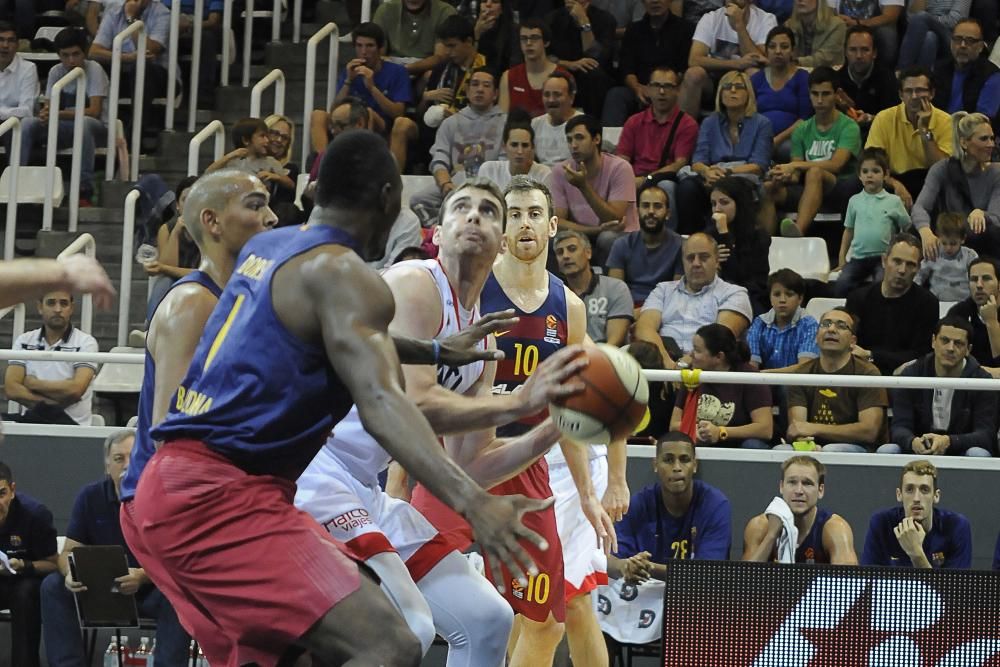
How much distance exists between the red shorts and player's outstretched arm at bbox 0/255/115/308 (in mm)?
575

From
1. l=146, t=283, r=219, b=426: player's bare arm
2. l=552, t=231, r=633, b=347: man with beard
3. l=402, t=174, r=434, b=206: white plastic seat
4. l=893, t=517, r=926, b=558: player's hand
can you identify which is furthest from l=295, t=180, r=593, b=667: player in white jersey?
l=402, t=174, r=434, b=206: white plastic seat

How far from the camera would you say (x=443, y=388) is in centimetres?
559

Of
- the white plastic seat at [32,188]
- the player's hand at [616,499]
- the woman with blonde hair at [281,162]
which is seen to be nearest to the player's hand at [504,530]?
the player's hand at [616,499]

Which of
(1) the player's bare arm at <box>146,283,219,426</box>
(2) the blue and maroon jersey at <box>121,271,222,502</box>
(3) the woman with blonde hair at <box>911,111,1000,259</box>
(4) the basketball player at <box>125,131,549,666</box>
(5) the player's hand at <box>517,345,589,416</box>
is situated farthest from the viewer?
(3) the woman with blonde hair at <box>911,111,1000,259</box>

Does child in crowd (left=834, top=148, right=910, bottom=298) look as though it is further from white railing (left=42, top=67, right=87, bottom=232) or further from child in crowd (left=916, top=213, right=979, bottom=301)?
white railing (left=42, top=67, right=87, bottom=232)

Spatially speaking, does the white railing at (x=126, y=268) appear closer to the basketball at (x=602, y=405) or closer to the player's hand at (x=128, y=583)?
the player's hand at (x=128, y=583)

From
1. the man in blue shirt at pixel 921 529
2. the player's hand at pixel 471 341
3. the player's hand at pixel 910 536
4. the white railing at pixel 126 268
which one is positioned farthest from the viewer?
the white railing at pixel 126 268

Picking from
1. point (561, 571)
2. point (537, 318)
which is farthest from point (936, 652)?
point (537, 318)

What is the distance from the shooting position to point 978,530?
31.2ft

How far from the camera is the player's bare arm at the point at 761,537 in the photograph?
345 inches

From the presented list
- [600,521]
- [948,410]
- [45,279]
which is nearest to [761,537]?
[948,410]

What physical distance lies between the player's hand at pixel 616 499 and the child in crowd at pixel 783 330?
364 cm

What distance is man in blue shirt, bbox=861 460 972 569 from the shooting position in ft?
29.1

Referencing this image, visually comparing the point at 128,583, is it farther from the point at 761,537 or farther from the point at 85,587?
the point at 761,537
